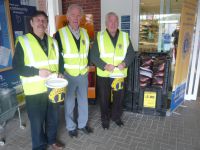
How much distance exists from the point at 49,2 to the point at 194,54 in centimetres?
316

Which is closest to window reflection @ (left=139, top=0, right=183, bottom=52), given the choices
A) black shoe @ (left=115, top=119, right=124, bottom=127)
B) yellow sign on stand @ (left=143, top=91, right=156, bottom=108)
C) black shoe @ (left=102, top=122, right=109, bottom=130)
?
yellow sign on stand @ (left=143, top=91, right=156, bottom=108)

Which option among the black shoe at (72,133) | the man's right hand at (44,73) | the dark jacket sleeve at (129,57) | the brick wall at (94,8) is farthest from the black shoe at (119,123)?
the brick wall at (94,8)

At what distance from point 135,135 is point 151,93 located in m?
0.82

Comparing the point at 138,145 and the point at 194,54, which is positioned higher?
the point at 194,54

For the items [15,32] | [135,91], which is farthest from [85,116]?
[15,32]

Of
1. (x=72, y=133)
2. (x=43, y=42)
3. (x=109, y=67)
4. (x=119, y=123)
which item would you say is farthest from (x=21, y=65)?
(x=119, y=123)

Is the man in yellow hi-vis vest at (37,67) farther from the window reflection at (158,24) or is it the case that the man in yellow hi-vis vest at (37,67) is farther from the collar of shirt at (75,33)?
the window reflection at (158,24)

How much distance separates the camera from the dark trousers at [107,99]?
2738 millimetres

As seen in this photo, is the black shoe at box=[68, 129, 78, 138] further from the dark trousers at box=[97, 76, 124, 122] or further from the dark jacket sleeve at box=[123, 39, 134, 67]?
the dark jacket sleeve at box=[123, 39, 134, 67]

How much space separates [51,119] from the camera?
228cm

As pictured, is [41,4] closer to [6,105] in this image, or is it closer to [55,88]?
[6,105]

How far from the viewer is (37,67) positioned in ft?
6.46

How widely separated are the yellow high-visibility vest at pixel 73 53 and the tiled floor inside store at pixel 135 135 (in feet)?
3.12

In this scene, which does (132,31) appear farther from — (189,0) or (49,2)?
(49,2)
